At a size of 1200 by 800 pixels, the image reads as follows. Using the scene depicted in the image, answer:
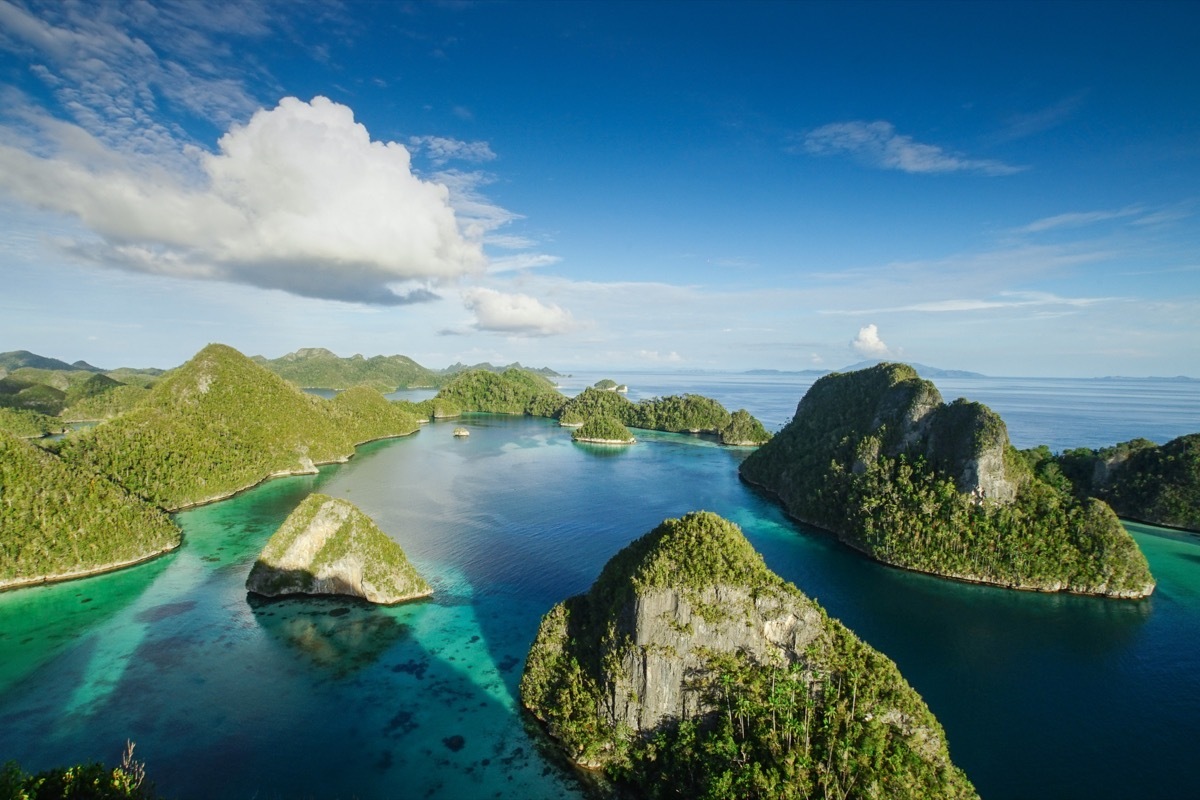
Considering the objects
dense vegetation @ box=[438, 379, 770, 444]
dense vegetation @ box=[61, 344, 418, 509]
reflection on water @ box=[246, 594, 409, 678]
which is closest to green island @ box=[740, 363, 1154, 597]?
reflection on water @ box=[246, 594, 409, 678]

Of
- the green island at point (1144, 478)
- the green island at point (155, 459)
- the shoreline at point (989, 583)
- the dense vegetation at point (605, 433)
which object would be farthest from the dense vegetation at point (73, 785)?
the dense vegetation at point (605, 433)

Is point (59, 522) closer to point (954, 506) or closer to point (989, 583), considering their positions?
point (954, 506)

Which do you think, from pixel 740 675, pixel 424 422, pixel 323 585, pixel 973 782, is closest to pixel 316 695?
pixel 323 585

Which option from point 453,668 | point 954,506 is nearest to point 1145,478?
point 954,506

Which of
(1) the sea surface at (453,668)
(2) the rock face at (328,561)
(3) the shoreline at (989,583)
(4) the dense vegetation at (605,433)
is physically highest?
(4) the dense vegetation at (605,433)

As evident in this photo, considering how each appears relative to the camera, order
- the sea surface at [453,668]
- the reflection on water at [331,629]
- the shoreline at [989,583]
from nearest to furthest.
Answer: the sea surface at [453,668]
the reflection on water at [331,629]
the shoreline at [989,583]

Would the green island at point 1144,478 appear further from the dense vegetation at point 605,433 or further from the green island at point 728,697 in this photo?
the dense vegetation at point 605,433

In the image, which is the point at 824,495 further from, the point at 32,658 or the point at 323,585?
the point at 32,658
